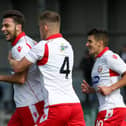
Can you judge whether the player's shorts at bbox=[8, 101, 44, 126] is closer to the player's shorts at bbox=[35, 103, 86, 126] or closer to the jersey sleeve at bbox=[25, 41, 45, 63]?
the player's shorts at bbox=[35, 103, 86, 126]

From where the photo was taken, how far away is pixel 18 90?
18.4 feet

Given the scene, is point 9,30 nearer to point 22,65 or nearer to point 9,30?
point 9,30

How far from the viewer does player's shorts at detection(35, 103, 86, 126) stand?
516 centimetres

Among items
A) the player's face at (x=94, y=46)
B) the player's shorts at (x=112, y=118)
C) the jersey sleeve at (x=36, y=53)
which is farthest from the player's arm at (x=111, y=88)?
the jersey sleeve at (x=36, y=53)

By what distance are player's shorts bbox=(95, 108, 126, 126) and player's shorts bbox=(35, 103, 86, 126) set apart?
1026mm

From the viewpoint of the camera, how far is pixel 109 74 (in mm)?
6309

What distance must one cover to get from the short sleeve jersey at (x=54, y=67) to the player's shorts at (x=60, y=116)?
57 mm

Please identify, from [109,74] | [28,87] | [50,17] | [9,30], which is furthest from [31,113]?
[109,74]

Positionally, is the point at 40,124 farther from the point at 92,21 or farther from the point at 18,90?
the point at 92,21

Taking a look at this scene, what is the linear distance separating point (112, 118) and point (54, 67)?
4.64ft

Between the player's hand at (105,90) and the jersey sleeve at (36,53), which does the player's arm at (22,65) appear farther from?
the player's hand at (105,90)

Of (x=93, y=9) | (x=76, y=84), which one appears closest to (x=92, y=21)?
(x=93, y=9)

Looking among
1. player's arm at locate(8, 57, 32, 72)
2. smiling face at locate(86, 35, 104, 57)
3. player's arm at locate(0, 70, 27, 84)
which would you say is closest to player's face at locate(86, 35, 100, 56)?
smiling face at locate(86, 35, 104, 57)

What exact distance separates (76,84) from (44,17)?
11.9 m
